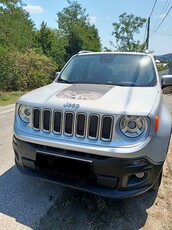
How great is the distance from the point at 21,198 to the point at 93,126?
1.34 m

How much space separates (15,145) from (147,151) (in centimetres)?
151

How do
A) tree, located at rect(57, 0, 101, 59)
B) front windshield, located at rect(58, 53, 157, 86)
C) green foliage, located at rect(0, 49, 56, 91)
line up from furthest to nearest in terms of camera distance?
tree, located at rect(57, 0, 101, 59), green foliage, located at rect(0, 49, 56, 91), front windshield, located at rect(58, 53, 157, 86)

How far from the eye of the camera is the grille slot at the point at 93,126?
2.47m

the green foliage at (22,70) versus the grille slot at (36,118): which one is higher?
the grille slot at (36,118)

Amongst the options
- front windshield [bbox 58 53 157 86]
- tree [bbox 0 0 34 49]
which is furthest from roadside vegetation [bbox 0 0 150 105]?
front windshield [bbox 58 53 157 86]

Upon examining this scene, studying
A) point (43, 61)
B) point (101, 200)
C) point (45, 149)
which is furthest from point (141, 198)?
point (43, 61)

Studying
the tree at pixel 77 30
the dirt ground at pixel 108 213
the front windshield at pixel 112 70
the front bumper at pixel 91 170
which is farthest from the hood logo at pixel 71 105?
the tree at pixel 77 30

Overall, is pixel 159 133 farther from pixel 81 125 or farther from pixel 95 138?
pixel 81 125

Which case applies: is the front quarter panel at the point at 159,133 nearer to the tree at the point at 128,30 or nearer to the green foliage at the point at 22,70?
the green foliage at the point at 22,70

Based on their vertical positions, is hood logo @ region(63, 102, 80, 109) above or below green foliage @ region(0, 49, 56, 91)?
above

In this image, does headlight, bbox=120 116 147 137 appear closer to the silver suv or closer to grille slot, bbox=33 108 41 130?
the silver suv

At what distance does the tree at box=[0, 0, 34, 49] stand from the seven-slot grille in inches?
545

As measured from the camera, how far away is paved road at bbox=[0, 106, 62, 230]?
259 cm

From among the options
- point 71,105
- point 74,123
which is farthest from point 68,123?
point 71,105
